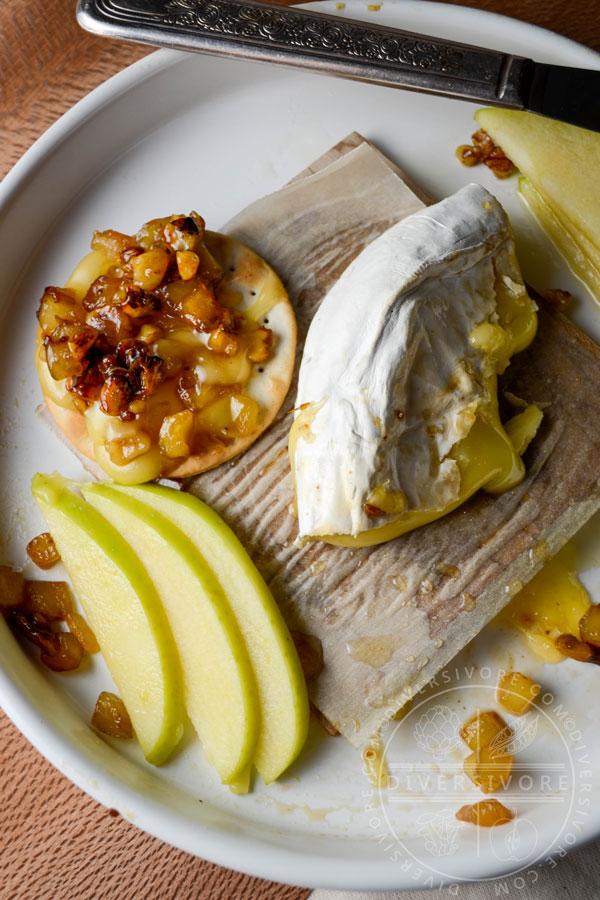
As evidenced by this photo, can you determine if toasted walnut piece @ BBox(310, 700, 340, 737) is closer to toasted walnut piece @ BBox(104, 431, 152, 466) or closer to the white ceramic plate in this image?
the white ceramic plate

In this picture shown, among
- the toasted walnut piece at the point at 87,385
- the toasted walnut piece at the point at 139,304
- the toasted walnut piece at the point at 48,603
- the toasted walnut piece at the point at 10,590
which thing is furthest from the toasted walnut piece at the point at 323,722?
the toasted walnut piece at the point at 139,304

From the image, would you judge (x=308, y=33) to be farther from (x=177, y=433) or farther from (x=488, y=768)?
(x=488, y=768)

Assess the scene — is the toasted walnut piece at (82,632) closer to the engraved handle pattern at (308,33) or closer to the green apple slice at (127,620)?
the green apple slice at (127,620)

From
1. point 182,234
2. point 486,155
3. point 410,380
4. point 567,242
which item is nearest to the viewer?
point 410,380

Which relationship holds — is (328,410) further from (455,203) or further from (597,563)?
(597,563)

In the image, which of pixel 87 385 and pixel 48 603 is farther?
pixel 48 603

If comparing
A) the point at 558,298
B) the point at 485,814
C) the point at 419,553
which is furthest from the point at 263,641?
the point at 558,298
